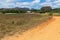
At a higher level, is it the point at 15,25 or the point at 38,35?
the point at 38,35

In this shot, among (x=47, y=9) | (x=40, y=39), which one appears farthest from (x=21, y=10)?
(x=40, y=39)

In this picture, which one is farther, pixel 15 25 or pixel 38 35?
pixel 15 25

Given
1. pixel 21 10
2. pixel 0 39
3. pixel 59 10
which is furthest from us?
pixel 59 10

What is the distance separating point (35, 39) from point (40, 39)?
29cm

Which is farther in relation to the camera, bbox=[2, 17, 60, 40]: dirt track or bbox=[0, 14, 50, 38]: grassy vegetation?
bbox=[0, 14, 50, 38]: grassy vegetation

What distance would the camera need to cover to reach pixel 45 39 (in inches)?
432

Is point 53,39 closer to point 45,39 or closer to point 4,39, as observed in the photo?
point 45,39

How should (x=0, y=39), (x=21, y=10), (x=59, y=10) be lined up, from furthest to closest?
(x=59, y=10), (x=21, y=10), (x=0, y=39)

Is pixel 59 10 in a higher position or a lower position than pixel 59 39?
lower

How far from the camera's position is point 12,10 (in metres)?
86.2

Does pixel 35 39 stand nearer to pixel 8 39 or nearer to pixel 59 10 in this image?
pixel 8 39

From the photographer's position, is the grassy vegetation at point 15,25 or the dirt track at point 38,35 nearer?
the dirt track at point 38,35

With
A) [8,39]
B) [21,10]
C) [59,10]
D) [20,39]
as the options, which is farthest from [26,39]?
[59,10]

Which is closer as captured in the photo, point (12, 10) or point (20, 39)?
point (20, 39)
